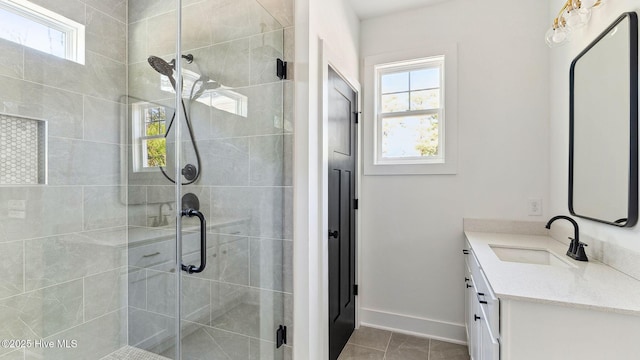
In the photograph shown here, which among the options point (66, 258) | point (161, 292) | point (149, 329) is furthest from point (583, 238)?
point (66, 258)

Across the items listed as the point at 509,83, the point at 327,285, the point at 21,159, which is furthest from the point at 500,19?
the point at 21,159

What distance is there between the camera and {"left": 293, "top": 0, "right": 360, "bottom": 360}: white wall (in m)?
1.72

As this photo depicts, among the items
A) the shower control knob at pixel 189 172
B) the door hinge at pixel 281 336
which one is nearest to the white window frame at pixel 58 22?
the shower control knob at pixel 189 172

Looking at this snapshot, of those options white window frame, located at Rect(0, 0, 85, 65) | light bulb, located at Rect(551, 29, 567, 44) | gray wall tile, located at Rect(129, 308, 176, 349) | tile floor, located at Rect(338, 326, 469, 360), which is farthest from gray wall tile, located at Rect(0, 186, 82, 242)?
light bulb, located at Rect(551, 29, 567, 44)

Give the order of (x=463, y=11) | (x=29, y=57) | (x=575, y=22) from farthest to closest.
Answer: (x=463, y=11)
(x=575, y=22)
(x=29, y=57)

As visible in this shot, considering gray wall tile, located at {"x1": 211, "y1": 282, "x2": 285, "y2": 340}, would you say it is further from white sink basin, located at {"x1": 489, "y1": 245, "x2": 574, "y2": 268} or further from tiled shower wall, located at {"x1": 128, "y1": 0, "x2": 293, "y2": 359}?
white sink basin, located at {"x1": 489, "y1": 245, "x2": 574, "y2": 268}

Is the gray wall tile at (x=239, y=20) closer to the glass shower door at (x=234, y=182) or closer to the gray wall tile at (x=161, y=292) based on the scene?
the glass shower door at (x=234, y=182)

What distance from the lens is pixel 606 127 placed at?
150 centimetres

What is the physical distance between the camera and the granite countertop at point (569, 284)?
1.04 m

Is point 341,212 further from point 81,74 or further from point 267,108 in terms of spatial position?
point 81,74

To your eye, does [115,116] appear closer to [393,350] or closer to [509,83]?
[393,350]

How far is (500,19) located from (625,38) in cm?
120

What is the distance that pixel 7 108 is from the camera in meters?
1.38

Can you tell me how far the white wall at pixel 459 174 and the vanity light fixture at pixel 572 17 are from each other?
0.51m
